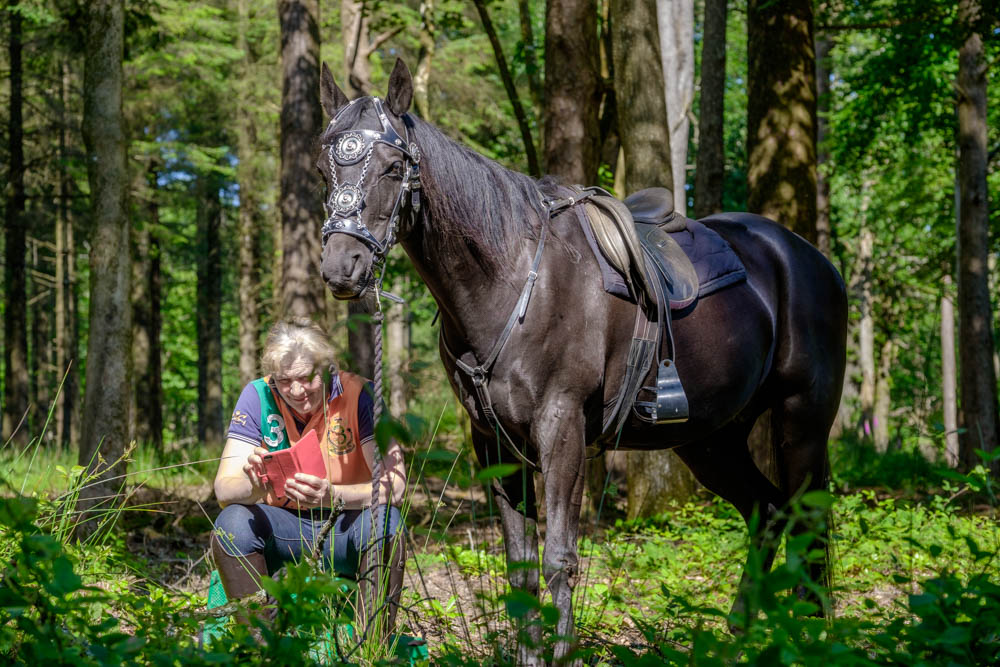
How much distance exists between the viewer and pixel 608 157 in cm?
968

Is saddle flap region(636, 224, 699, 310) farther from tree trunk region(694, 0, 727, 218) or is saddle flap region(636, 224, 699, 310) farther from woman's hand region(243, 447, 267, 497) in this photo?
tree trunk region(694, 0, 727, 218)

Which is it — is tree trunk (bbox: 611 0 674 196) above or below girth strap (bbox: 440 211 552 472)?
above

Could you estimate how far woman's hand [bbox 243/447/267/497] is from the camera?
354 cm

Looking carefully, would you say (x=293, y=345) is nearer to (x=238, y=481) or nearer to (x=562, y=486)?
(x=238, y=481)

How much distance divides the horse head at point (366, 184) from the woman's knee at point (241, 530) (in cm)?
134

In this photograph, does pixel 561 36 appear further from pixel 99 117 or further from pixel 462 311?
pixel 462 311

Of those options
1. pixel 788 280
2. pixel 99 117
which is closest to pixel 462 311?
pixel 788 280

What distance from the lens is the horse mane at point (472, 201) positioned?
3.26m

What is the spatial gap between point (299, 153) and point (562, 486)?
23.0 ft

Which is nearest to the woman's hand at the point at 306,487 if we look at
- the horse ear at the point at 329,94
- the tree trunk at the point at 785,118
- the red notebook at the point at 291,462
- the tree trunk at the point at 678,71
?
the red notebook at the point at 291,462

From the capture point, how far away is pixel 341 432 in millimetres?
3701

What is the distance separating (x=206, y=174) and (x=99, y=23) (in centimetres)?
1438

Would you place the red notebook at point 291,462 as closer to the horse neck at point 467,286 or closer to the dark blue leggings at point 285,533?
the dark blue leggings at point 285,533

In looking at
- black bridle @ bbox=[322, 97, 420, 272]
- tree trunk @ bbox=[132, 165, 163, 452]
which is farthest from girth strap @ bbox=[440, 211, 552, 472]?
tree trunk @ bbox=[132, 165, 163, 452]
